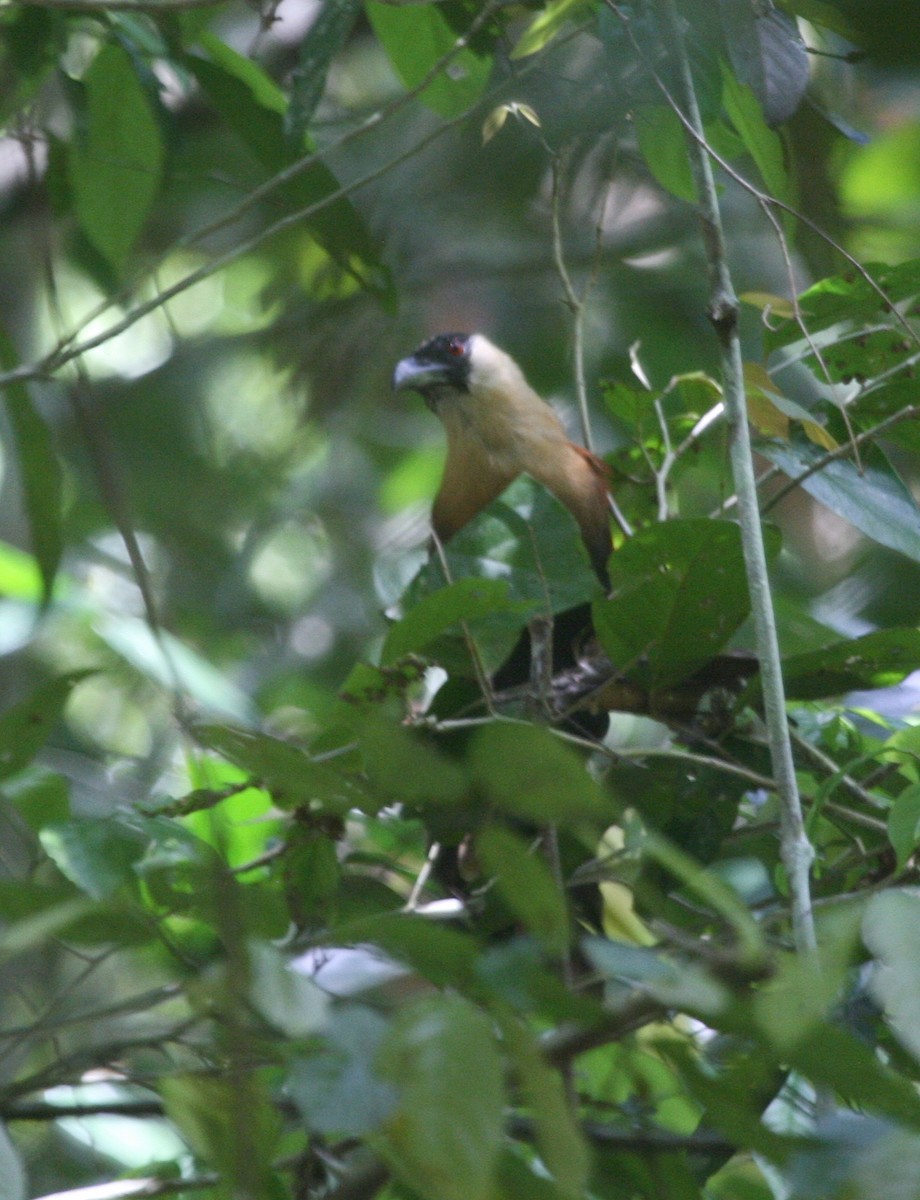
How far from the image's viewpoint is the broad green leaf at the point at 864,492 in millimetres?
1675

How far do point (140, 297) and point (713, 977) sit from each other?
3505 millimetres

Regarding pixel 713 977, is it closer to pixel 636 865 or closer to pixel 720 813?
pixel 636 865

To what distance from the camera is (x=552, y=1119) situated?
77 centimetres

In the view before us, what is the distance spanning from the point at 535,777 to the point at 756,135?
1205 millimetres

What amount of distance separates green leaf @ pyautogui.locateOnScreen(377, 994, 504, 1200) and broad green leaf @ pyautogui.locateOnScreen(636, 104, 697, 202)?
130cm

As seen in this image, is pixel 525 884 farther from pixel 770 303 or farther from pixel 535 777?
pixel 770 303

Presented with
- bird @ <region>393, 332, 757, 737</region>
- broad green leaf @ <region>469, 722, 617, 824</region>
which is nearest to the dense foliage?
broad green leaf @ <region>469, 722, 617, 824</region>

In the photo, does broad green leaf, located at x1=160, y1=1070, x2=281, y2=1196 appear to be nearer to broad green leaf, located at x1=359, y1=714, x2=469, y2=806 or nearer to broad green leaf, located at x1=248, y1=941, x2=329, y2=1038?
broad green leaf, located at x1=248, y1=941, x2=329, y2=1038

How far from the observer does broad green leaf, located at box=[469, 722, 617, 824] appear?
2.62ft

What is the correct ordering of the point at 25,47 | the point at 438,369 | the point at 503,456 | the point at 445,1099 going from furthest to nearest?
the point at 438,369
the point at 503,456
the point at 25,47
the point at 445,1099

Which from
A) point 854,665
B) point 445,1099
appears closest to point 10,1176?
point 445,1099

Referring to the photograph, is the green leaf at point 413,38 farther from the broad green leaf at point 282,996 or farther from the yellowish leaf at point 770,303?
the broad green leaf at point 282,996

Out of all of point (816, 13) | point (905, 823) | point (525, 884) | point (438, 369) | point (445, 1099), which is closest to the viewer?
point (445, 1099)

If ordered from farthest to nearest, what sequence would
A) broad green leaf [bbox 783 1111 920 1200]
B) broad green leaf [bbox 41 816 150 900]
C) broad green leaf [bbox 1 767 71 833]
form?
broad green leaf [bbox 1 767 71 833] → broad green leaf [bbox 41 816 150 900] → broad green leaf [bbox 783 1111 920 1200]
